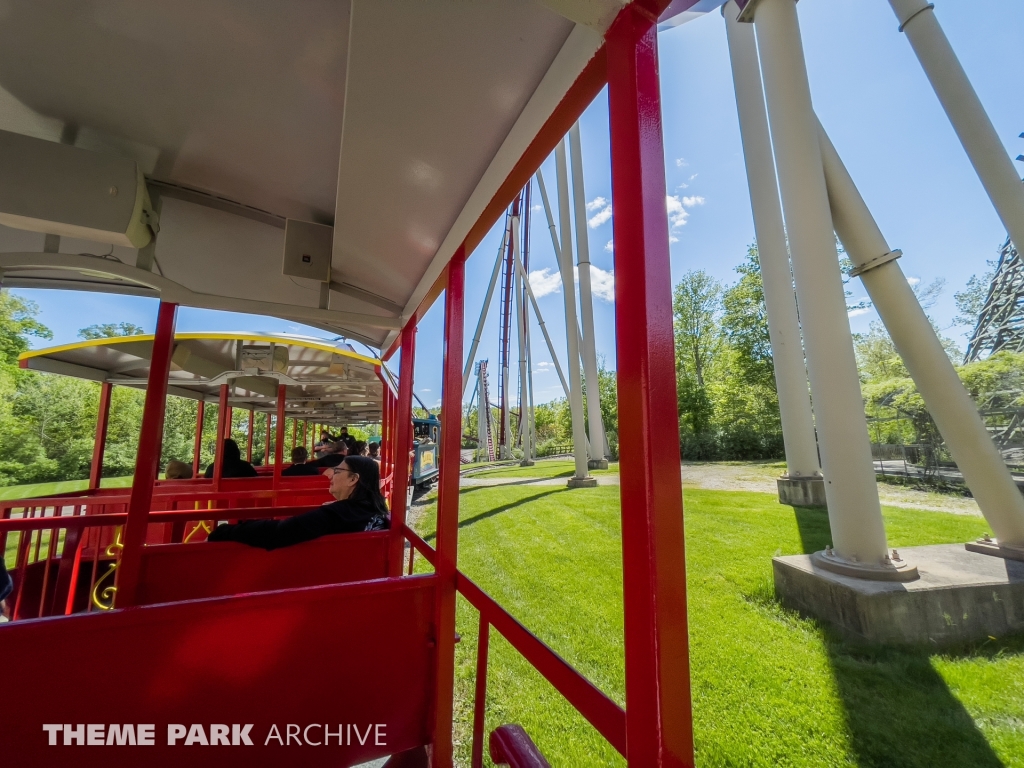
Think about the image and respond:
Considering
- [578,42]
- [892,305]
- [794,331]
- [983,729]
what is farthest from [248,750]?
[794,331]

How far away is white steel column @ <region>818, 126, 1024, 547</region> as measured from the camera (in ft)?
12.4

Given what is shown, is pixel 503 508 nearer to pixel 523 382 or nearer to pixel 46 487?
pixel 523 382

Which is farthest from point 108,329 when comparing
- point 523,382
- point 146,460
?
point 146,460

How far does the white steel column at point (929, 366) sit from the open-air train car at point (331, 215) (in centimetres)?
451

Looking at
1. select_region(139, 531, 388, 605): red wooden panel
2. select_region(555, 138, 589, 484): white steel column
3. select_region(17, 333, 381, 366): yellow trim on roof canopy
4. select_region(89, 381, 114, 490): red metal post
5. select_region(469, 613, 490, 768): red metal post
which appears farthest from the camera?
select_region(555, 138, 589, 484): white steel column

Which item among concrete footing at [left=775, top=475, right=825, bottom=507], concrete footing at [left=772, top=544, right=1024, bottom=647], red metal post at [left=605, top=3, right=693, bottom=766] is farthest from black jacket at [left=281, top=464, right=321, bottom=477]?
concrete footing at [left=775, top=475, right=825, bottom=507]

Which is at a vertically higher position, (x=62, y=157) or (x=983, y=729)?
(x=62, y=157)

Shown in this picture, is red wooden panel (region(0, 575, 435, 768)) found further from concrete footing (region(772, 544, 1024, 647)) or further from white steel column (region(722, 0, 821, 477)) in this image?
white steel column (region(722, 0, 821, 477))

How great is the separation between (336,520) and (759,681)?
2918 mm

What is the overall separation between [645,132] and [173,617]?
6.08 feet

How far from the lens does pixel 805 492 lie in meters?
6.86

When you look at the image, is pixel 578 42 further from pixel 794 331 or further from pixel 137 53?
pixel 794 331

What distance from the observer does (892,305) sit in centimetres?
405

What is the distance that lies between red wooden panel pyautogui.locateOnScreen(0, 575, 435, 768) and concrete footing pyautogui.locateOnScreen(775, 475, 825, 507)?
7.31m
